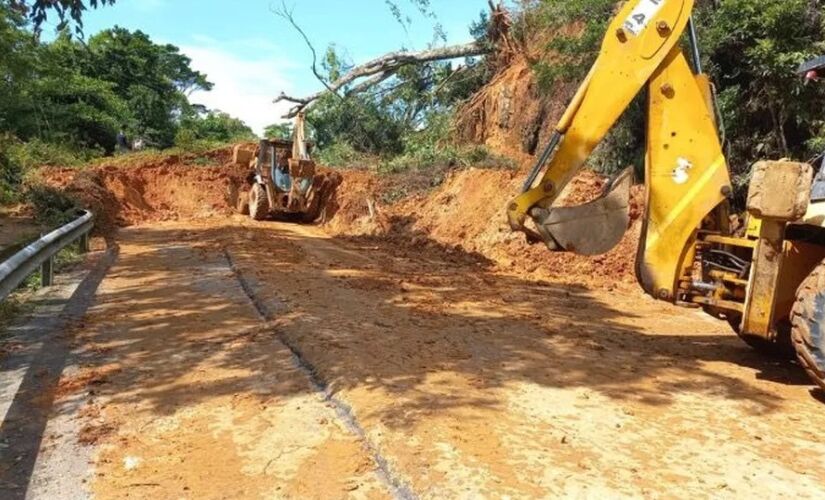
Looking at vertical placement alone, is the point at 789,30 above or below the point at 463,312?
above

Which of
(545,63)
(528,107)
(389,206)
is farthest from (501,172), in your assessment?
(528,107)

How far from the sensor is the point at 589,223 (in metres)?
6.37

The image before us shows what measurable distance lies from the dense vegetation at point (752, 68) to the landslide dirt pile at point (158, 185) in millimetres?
11826

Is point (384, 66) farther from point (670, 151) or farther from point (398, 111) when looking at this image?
point (670, 151)

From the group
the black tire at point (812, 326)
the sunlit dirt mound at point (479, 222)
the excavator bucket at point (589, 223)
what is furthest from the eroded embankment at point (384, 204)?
the black tire at point (812, 326)

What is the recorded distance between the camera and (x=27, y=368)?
206 inches

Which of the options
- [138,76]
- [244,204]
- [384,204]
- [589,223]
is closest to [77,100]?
[138,76]

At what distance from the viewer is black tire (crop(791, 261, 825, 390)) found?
4891 millimetres

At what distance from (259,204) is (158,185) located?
5.69m

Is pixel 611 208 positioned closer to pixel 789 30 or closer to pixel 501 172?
pixel 789 30

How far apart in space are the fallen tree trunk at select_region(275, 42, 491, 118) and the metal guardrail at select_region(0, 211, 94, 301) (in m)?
14.1

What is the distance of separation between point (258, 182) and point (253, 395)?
54.1 feet

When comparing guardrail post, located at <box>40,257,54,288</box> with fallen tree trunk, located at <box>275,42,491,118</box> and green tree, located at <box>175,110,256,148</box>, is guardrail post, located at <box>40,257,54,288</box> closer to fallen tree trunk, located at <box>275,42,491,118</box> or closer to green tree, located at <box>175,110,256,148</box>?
fallen tree trunk, located at <box>275,42,491,118</box>

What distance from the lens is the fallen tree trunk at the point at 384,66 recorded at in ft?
76.1
